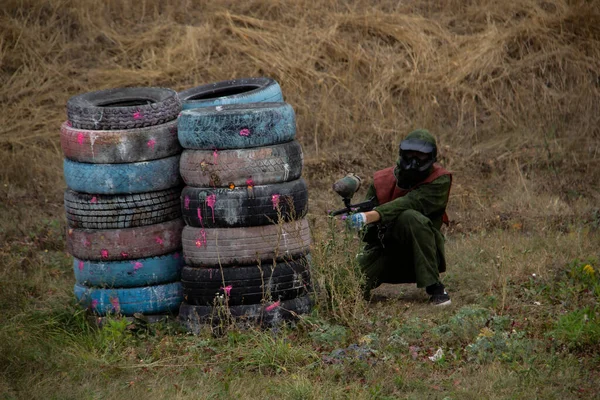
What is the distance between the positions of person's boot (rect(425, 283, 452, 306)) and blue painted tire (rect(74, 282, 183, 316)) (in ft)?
6.91

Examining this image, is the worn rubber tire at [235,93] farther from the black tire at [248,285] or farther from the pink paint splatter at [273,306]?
the pink paint splatter at [273,306]

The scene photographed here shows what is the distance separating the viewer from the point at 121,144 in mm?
6688

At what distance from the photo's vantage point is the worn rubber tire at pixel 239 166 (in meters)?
6.46

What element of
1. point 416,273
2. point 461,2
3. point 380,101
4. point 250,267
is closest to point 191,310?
point 250,267

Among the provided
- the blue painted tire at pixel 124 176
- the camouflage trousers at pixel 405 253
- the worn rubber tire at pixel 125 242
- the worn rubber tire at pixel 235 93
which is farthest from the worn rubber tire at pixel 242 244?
the worn rubber tire at pixel 235 93

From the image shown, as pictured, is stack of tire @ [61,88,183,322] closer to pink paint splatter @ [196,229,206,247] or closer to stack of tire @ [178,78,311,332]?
stack of tire @ [178,78,311,332]

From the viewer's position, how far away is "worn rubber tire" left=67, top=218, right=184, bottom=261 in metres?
6.80

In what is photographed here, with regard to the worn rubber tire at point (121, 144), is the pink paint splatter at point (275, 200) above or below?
below

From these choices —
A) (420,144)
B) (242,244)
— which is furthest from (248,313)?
(420,144)

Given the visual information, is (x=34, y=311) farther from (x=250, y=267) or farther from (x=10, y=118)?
(x=10, y=118)

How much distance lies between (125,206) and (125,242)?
27 cm

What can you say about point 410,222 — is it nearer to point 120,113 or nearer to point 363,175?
point 120,113

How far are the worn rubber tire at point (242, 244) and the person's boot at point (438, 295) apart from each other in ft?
4.67

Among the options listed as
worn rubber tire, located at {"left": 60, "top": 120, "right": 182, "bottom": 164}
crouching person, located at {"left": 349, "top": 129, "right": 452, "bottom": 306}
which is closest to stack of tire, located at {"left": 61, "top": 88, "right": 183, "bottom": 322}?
worn rubber tire, located at {"left": 60, "top": 120, "right": 182, "bottom": 164}
